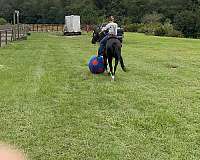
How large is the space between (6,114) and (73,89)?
10.6ft

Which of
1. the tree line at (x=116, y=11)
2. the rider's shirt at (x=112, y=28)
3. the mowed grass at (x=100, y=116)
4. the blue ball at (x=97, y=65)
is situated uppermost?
the tree line at (x=116, y=11)

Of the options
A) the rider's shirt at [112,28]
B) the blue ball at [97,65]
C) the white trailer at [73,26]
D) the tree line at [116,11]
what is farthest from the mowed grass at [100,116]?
the tree line at [116,11]

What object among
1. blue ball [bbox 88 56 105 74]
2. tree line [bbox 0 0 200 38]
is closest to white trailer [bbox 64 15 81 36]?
tree line [bbox 0 0 200 38]

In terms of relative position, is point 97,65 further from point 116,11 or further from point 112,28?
point 116,11

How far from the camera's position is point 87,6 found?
11356cm

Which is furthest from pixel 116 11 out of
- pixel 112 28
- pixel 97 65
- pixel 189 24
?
pixel 112 28

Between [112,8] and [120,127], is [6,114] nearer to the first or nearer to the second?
[120,127]

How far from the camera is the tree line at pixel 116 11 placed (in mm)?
86562

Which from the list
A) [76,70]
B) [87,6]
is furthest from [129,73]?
[87,6]

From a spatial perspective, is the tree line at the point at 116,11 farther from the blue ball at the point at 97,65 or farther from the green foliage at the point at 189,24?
the blue ball at the point at 97,65

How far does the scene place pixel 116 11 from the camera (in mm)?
112500

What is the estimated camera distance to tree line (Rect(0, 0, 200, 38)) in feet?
284

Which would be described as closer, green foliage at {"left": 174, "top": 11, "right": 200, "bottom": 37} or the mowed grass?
the mowed grass

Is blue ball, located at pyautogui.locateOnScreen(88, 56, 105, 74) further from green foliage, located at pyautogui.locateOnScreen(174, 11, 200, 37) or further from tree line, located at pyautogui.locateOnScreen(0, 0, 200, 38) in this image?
tree line, located at pyautogui.locateOnScreen(0, 0, 200, 38)
